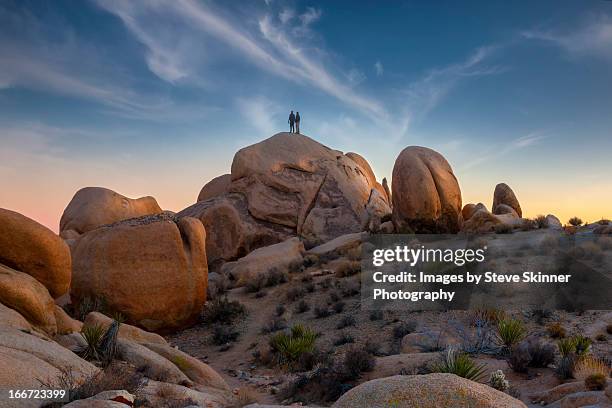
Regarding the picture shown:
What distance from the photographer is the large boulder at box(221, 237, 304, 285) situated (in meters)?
22.4

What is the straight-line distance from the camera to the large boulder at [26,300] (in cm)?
1022

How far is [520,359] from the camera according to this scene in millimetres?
9719

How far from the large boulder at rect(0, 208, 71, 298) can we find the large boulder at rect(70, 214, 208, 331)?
321 centimetres

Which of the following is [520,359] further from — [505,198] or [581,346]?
[505,198]

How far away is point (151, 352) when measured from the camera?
10.0 m

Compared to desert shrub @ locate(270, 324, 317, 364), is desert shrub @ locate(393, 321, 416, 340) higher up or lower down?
higher up

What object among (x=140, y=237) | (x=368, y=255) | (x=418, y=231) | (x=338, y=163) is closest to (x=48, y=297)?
(x=140, y=237)

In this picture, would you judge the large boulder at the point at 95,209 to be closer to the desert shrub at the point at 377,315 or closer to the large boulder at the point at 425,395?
the desert shrub at the point at 377,315

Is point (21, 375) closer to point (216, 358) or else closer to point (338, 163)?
point (216, 358)

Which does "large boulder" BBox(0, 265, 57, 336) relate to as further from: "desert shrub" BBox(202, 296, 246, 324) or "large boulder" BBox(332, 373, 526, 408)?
"large boulder" BBox(332, 373, 526, 408)

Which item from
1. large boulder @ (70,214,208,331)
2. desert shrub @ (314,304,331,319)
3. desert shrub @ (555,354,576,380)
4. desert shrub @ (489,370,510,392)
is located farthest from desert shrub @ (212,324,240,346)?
desert shrub @ (555,354,576,380)

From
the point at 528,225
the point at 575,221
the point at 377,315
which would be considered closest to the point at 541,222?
the point at 528,225

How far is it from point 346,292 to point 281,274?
12.9 feet

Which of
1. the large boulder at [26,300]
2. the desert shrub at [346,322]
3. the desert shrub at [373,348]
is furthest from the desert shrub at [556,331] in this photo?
the large boulder at [26,300]
